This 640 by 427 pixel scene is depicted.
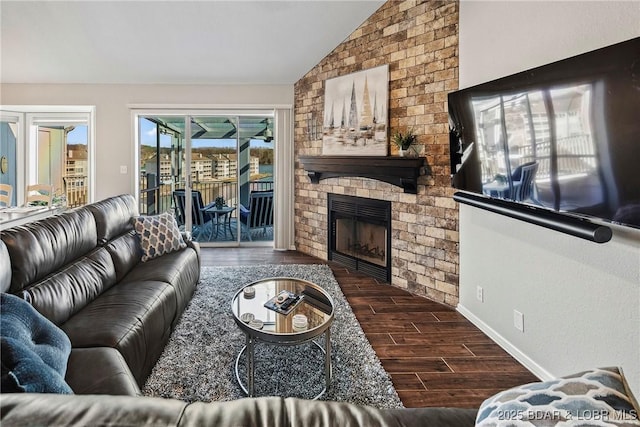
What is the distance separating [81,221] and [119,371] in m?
1.47

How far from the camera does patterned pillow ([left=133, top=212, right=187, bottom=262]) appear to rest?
10.7ft

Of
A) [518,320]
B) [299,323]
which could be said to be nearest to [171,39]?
[299,323]

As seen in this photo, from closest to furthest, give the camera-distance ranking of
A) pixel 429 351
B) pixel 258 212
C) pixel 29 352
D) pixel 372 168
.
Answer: pixel 29 352
pixel 429 351
pixel 372 168
pixel 258 212

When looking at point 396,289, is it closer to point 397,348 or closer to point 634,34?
point 397,348

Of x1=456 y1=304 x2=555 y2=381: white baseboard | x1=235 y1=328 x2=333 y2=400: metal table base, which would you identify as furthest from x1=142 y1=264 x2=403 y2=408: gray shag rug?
x1=456 y1=304 x2=555 y2=381: white baseboard

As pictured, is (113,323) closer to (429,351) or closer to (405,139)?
(429,351)

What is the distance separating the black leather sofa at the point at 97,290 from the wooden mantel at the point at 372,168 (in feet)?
6.98

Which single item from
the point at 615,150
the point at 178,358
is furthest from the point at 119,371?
the point at 615,150

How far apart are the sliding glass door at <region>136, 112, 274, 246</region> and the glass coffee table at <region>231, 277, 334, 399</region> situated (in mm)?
3127

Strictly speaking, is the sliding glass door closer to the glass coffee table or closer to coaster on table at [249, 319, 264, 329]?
the glass coffee table

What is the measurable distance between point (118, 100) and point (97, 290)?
3.86m

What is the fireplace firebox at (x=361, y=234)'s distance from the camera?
13.3 feet

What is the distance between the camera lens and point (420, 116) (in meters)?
3.56

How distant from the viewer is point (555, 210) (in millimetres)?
1933
